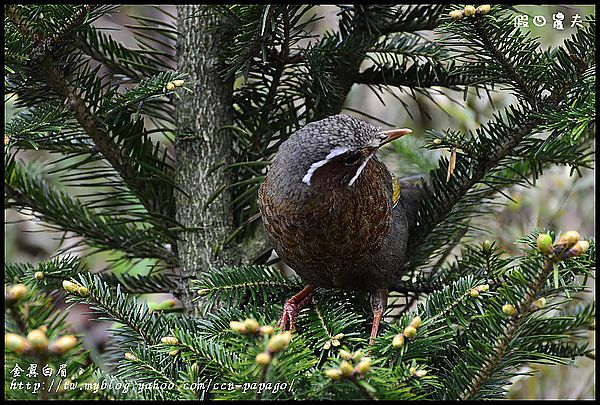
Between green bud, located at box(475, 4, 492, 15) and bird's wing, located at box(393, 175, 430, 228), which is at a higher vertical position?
green bud, located at box(475, 4, 492, 15)

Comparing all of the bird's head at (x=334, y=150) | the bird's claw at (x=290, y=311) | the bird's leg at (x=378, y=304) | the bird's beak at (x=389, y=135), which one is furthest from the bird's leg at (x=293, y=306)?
the bird's beak at (x=389, y=135)

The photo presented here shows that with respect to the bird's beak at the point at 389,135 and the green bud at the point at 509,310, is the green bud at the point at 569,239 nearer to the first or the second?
the green bud at the point at 509,310

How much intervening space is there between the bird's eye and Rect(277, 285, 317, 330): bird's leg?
409 millimetres

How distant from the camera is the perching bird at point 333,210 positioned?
1.64m

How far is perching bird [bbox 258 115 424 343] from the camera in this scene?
5.39ft

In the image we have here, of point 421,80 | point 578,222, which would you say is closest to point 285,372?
point 421,80

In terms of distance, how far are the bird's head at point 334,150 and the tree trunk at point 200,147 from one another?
1.14 ft

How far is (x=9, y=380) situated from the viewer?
1.13 metres

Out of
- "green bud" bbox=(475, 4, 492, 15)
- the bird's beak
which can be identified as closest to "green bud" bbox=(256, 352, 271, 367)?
the bird's beak

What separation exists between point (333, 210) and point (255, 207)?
1.48 feet

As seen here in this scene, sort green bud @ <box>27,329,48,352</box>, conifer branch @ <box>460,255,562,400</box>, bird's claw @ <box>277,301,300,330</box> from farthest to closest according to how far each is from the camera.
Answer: bird's claw @ <box>277,301,300,330</box> < conifer branch @ <box>460,255,562,400</box> < green bud @ <box>27,329,48,352</box>

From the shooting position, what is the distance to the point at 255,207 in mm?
2053

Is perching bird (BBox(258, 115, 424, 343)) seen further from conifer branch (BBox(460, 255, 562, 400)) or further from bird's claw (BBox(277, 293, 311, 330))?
conifer branch (BBox(460, 255, 562, 400))

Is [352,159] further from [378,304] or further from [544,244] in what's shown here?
[544,244]
